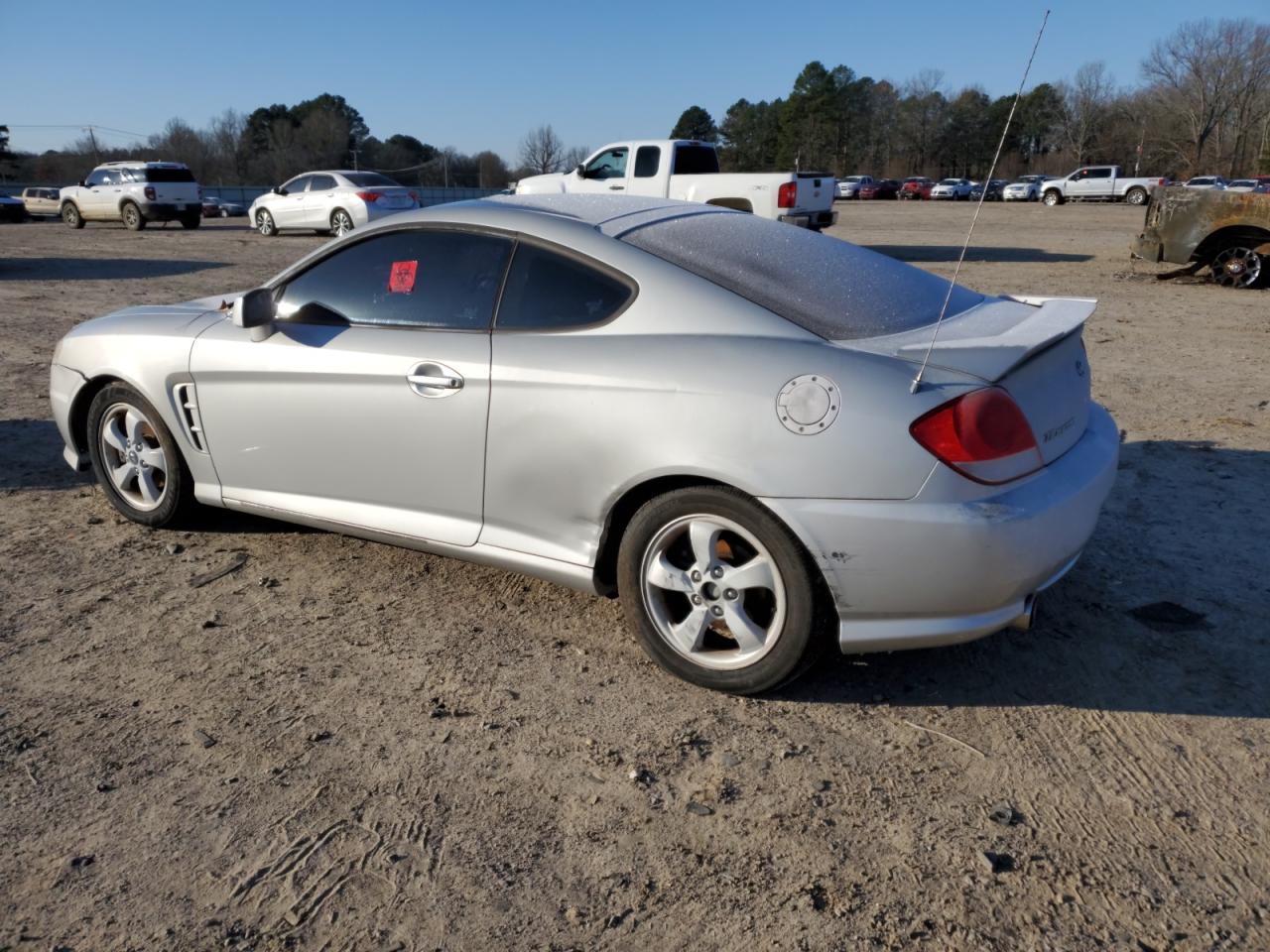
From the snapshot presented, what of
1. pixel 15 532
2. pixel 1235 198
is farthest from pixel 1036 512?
pixel 1235 198

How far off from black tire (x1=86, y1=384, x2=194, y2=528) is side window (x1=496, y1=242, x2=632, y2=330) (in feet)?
6.18

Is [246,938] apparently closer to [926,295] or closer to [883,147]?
[926,295]

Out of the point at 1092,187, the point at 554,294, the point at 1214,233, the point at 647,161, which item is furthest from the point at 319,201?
the point at 1092,187

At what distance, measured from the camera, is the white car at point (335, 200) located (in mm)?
22250

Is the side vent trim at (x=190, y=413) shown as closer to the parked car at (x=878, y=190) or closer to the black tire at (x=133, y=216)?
the black tire at (x=133, y=216)

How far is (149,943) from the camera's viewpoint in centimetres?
221

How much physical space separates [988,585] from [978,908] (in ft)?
3.02

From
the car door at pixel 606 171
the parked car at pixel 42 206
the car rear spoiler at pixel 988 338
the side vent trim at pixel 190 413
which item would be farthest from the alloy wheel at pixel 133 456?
the parked car at pixel 42 206

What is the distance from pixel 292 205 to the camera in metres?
24.2

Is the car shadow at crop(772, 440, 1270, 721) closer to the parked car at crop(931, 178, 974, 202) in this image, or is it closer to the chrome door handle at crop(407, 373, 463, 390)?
the chrome door handle at crop(407, 373, 463, 390)

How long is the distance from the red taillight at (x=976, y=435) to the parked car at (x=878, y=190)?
67.9 m

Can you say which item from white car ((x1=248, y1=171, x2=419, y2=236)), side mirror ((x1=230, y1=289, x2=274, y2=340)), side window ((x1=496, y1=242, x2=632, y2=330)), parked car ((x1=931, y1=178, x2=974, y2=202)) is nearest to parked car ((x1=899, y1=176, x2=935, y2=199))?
parked car ((x1=931, y1=178, x2=974, y2=202))

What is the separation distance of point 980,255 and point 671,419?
1839 centimetres

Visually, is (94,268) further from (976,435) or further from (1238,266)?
(1238,266)
